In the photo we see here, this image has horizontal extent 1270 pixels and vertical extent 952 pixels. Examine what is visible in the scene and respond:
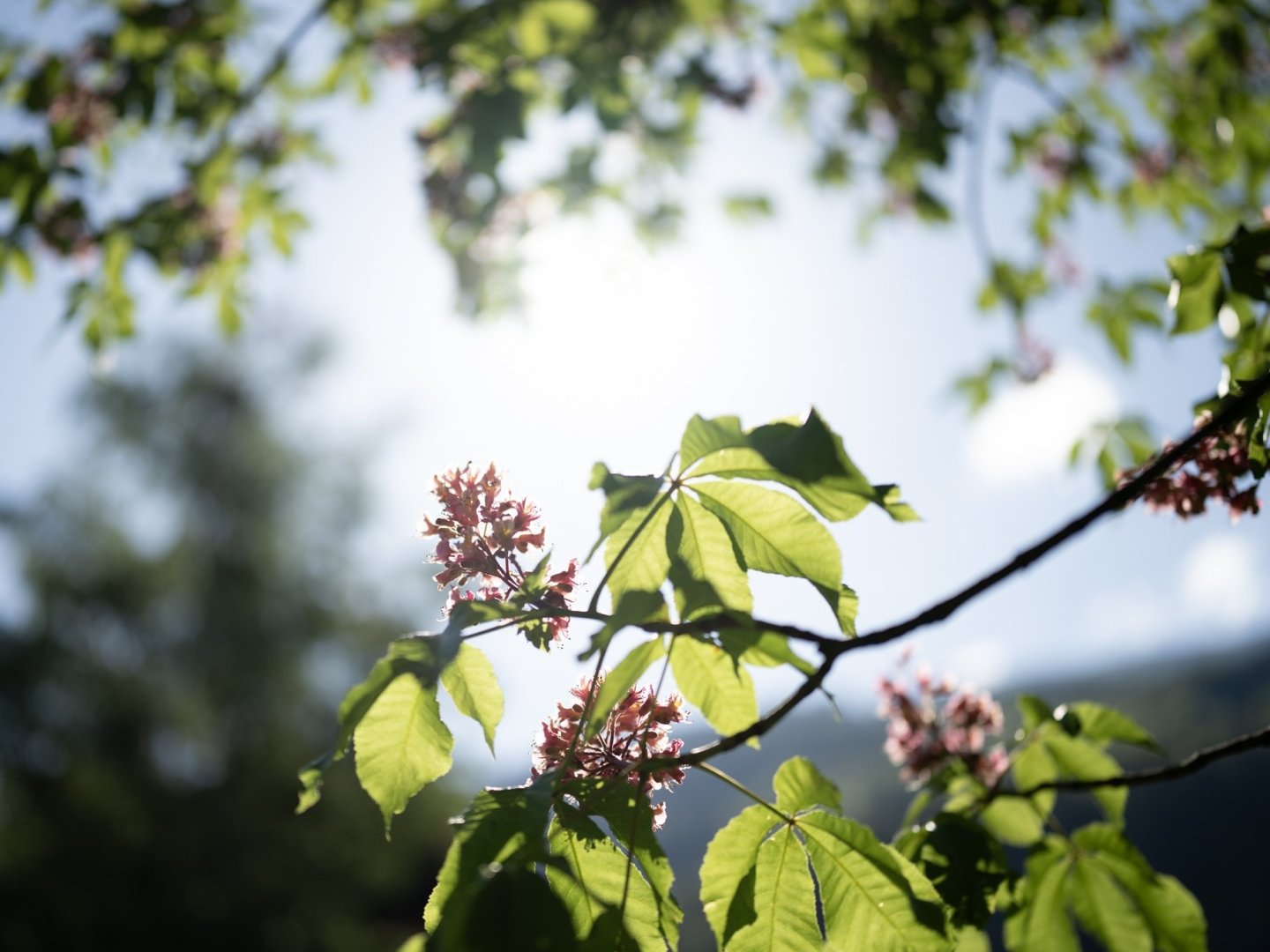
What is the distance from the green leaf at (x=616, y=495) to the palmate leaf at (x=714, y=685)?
235 millimetres

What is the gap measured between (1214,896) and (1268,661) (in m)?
26.6

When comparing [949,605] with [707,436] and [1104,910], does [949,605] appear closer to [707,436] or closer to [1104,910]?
[707,436]

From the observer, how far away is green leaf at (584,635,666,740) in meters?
0.97

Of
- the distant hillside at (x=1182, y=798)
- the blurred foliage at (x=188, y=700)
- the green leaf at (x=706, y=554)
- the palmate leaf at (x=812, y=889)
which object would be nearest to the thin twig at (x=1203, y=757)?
the palmate leaf at (x=812, y=889)

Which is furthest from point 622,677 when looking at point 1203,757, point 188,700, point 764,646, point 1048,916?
point 188,700

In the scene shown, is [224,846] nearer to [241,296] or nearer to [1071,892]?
[241,296]

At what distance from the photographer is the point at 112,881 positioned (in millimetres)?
19312

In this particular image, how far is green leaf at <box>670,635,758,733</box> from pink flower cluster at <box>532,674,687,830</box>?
70 millimetres

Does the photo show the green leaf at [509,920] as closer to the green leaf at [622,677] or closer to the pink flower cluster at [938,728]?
the green leaf at [622,677]

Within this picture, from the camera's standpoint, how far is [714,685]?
3.97 feet

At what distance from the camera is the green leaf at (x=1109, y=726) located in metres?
1.65

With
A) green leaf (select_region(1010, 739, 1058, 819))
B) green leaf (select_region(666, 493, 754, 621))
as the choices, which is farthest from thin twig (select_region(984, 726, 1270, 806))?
green leaf (select_region(666, 493, 754, 621))

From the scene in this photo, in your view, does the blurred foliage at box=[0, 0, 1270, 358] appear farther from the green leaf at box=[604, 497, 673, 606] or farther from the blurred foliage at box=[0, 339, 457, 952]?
the blurred foliage at box=[0, 339, 457, 952]

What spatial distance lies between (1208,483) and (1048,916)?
2.87ft
